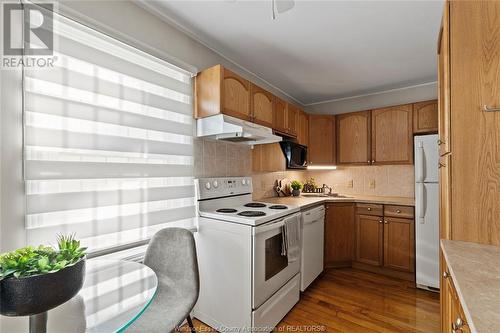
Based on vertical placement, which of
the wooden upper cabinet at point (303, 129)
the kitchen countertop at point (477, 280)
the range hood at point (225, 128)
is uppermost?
the wooden upper cabinet at point (303, 129)

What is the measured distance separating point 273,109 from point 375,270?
7.97 ft

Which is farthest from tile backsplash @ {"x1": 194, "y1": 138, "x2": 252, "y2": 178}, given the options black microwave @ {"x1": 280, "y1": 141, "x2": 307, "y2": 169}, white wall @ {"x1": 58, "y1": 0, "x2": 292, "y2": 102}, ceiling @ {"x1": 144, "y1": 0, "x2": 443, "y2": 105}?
ceiling @ {"x1": 144, "y1": 0, "x2": 443, "y2": 105}

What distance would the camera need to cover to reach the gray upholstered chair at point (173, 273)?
1332mm

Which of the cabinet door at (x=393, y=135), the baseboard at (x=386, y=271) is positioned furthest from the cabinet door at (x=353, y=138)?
the baseboard at (x=386, y=271)

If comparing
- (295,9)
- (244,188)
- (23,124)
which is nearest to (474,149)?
(295,9)

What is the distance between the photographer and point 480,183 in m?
1.17

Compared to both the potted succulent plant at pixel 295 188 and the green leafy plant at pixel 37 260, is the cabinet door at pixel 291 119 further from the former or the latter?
the green leafy plant at pixel 37 260

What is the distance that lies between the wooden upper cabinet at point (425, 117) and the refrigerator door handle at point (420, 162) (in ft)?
1.51

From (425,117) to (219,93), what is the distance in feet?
8.72

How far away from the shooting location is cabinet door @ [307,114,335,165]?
3678 millimetres

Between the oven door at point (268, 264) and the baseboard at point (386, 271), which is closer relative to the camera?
the oven door at point (268, 264)

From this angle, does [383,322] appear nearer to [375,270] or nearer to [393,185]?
[375,270]

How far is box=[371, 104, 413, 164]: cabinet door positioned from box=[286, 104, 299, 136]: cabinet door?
44.4 inches
